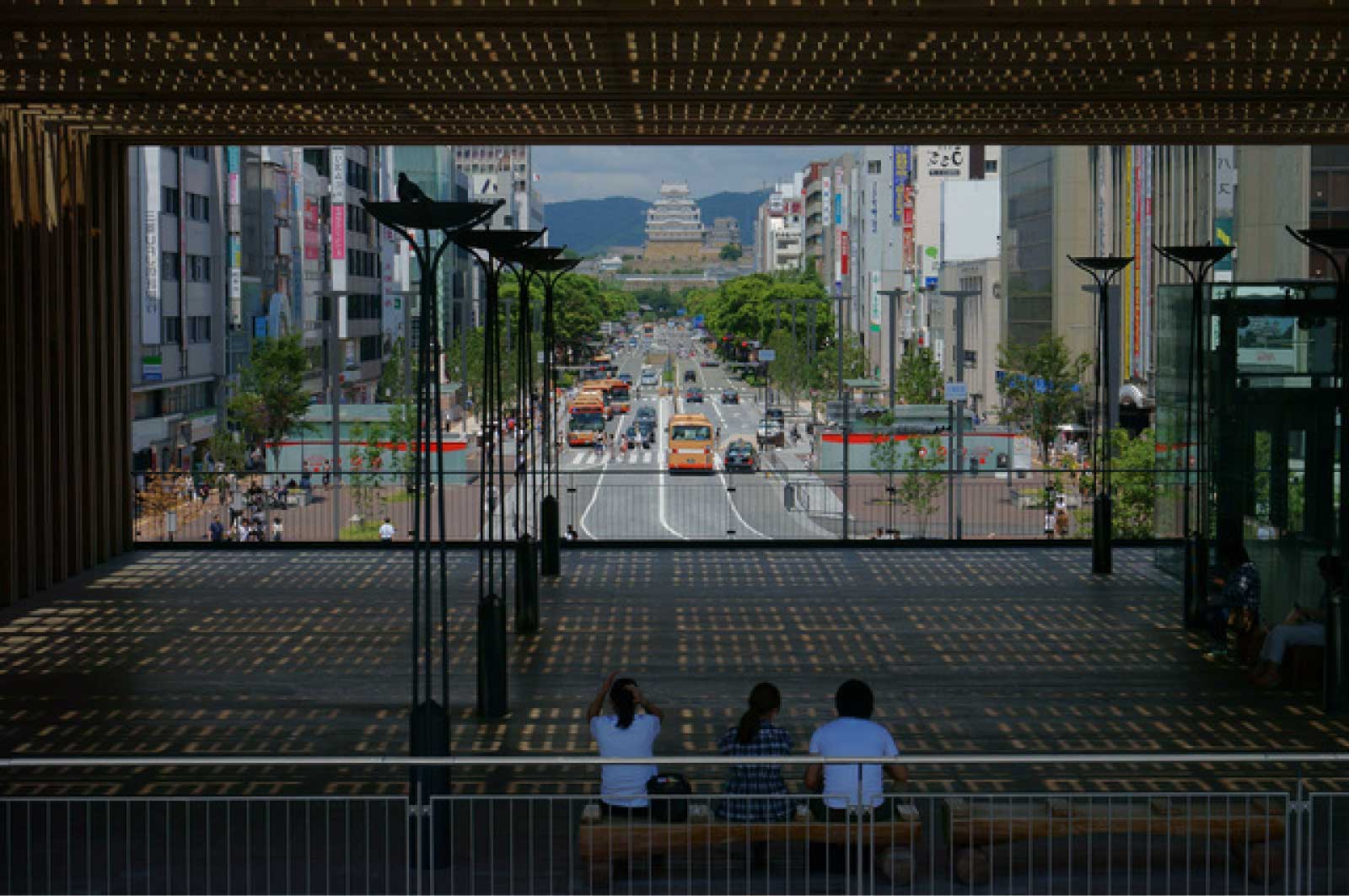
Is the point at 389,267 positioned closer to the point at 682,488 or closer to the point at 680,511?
the point at 680,511

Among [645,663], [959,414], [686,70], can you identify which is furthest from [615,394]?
[645,663]

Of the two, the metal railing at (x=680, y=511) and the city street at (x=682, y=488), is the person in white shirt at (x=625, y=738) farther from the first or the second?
the metal railing at (x=680, y=511)

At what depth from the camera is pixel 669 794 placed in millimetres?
9062

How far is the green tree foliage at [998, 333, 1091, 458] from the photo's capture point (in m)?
61.6

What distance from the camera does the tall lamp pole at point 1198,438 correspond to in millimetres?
17594

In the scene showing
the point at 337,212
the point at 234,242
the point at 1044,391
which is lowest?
the point at 1044,391

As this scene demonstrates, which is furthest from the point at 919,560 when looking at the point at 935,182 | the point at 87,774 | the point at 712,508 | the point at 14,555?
the point at 935,182

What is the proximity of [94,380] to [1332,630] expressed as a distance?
1502 centimetres

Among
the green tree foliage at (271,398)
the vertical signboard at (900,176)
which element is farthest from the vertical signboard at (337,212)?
the vertical signboard at (900,176)

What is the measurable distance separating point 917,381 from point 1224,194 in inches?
732

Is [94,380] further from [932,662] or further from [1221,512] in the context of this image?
[1221,512]

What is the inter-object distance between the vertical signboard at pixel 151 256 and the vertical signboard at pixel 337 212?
26287 millimetres

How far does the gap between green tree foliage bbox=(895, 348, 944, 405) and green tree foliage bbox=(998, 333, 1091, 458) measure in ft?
10.8

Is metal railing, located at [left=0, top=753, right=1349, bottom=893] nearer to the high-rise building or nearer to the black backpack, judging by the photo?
the black backpack
